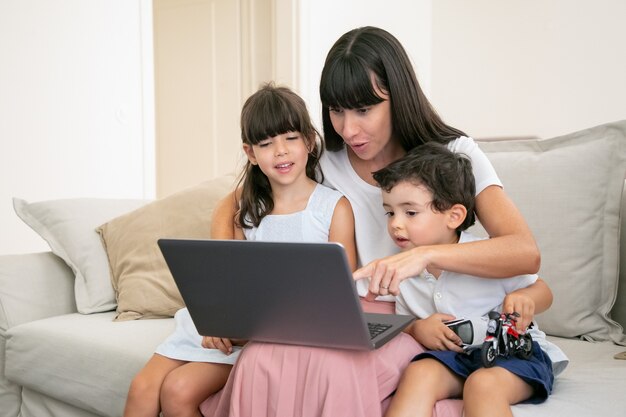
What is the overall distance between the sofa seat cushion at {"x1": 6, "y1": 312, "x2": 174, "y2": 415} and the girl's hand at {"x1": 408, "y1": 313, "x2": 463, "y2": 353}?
2.21ft

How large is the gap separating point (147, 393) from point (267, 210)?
48 cm

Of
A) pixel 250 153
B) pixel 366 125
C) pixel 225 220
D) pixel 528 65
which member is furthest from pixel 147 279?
pixel 528 65

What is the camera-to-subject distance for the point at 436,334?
1171 millimetres

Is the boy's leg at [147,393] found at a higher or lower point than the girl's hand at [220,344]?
lower

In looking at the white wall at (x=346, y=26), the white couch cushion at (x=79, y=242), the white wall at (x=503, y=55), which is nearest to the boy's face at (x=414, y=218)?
the white couch cushion at (x=79, y=242)

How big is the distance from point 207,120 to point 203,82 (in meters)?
0.25

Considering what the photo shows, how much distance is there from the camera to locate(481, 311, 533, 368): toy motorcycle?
3.52 feet

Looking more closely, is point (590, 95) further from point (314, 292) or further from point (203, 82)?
point (314, 292)

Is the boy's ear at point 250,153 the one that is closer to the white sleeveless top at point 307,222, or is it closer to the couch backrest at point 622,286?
the white sleeveless top at point 307,222

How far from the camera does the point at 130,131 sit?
3289 mm

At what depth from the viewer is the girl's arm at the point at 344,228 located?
1.48m

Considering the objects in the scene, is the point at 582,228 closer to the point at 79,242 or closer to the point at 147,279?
the point at 147,279

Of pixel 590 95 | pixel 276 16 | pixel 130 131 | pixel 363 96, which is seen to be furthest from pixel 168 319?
pixel 590 95

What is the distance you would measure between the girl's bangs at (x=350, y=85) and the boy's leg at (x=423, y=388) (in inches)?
21.0
